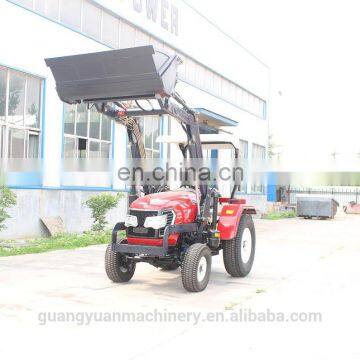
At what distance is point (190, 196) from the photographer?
712 centimetres

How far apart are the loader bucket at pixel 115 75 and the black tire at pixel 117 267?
218 centimetres

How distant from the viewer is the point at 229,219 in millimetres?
7371

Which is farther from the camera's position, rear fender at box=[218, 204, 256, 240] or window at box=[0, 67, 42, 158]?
window at box=[0, 67, 42, 158]

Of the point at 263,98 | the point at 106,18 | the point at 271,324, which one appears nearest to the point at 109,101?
the point at 271,324

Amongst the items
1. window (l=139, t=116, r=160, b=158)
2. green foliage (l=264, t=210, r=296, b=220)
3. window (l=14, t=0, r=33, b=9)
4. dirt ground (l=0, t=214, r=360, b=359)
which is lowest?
dirt ground (l=0, t=214, r=360, b=359)

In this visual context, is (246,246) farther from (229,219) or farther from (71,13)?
(71,13)

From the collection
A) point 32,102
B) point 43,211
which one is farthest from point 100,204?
point 32,102

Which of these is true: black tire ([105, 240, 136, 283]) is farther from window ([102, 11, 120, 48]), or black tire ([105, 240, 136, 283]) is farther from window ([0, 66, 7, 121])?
window ([102, 11, 120, 48])

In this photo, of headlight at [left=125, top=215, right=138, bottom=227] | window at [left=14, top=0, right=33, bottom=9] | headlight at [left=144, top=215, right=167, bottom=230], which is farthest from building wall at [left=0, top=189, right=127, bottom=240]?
headlight at [left=144, top=215, right=167, bottom=230]

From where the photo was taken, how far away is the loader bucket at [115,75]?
5.85 metres

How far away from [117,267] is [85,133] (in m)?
9.04

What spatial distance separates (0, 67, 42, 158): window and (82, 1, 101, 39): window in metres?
2.92

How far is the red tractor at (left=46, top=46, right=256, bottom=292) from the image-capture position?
5.98 metres

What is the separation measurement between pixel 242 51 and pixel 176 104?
23735 mm
